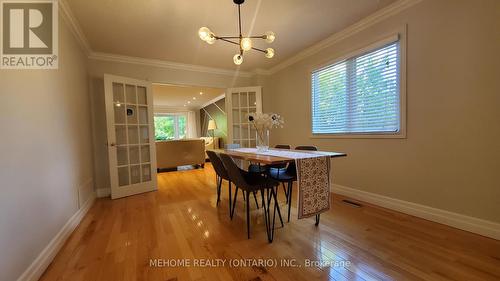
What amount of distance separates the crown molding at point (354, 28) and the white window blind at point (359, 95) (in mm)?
331

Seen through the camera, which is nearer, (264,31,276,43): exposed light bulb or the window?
(264,31,276,43): exposed light bulb

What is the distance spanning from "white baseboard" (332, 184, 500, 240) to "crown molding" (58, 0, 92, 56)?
3.99 meters

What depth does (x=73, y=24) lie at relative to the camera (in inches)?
94.1

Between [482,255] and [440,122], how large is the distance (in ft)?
3.81

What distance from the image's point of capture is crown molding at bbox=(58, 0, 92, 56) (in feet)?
6.86

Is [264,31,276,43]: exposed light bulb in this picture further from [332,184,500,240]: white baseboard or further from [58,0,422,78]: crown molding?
[332,184,500,240]: white baseboard

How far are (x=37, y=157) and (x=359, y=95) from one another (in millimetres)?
3412

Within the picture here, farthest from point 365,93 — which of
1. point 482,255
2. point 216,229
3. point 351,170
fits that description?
point 216,229

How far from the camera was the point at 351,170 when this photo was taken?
2.96 meters

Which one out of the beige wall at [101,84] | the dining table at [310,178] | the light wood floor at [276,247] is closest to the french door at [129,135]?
the beige wall at [101,84]

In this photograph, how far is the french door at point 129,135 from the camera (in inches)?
125

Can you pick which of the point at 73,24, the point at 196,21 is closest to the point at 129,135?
the point at 73,24

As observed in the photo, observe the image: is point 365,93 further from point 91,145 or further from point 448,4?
point 91,145

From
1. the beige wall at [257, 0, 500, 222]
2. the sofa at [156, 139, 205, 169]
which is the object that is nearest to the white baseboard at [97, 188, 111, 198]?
the sofa at [156, 139, 205, 169]
